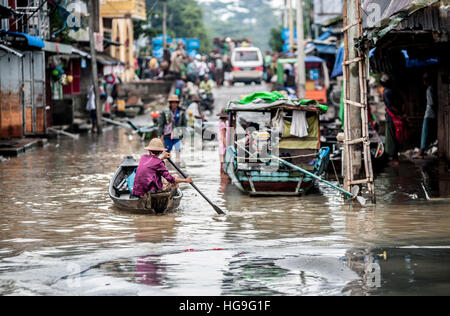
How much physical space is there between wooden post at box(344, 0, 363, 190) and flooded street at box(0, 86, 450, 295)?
876mm

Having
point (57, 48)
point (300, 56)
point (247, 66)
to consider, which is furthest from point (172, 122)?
point (247, 66)

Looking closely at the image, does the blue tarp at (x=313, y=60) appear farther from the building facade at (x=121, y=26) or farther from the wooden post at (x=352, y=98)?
the wooden post at (x=352, y=98)

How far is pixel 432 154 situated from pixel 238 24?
114784 millimetres

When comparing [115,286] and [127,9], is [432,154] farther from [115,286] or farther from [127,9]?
[127,9]

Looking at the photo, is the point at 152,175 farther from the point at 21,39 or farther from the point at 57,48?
the point at 57,48

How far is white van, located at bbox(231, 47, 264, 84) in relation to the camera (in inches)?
1901

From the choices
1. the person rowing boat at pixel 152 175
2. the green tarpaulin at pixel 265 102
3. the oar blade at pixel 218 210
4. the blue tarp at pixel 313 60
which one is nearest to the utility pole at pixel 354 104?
the green tarpaulin at pixel 265 102

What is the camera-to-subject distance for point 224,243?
10883 millimetres

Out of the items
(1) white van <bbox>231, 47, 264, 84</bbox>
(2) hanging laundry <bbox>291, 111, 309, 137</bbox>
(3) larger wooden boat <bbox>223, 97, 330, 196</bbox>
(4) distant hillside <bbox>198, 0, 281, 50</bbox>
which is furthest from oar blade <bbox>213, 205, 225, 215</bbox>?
(4) distant hillside <bbox>198, 0, 281, 50</bbox>

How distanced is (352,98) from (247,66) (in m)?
34.8
